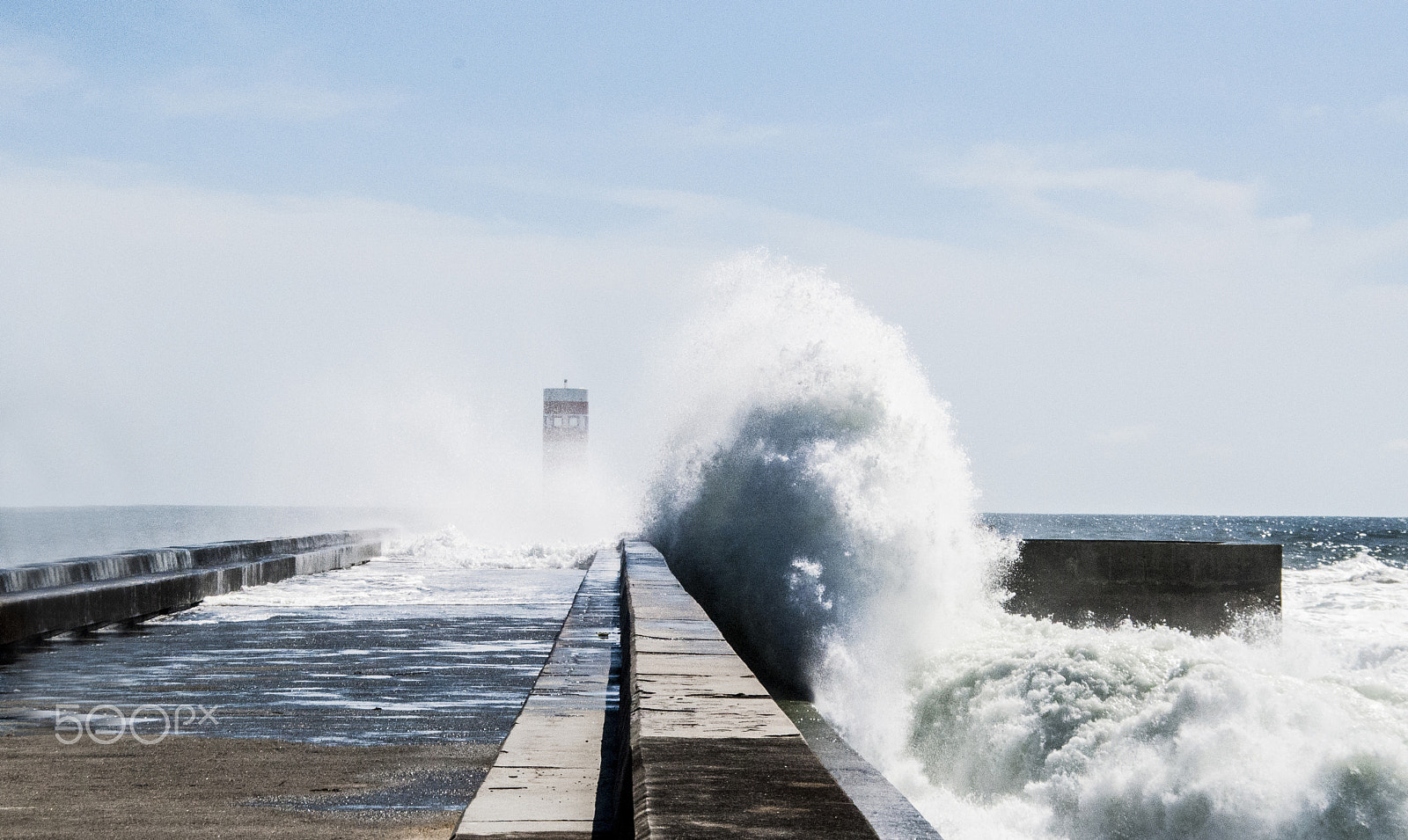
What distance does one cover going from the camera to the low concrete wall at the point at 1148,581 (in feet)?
48.4

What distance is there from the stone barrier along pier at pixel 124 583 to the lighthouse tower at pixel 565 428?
160 ft

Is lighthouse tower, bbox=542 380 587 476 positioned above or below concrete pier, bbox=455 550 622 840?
above

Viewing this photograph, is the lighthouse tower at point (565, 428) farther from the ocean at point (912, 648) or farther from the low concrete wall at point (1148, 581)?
the low concrete wall at point (1148, 581)

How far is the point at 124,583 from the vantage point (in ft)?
28.9

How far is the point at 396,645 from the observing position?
24.2ft

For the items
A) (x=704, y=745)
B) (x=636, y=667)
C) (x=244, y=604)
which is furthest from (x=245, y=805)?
(x=244, y=604)

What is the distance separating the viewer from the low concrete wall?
14.8m

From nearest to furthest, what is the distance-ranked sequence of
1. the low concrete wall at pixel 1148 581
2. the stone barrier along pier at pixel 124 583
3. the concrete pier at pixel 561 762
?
the concrete pier at pixel 561 762, the stone barrier along pier at pixel 124 583, the low concrete wall at pixel 1148 581

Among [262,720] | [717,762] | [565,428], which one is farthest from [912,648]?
[565,428]

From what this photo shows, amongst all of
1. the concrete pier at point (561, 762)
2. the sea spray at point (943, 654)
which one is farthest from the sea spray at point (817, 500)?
the concrete pier at point (561, 762)

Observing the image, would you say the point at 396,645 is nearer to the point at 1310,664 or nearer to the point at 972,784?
the point at 972,784

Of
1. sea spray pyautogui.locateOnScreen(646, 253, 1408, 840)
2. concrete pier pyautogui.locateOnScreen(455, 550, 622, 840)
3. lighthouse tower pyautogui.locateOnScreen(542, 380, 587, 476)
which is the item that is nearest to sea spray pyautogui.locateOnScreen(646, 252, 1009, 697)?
sea spray pyautogui.locateOnScreen(646, 253, 1408, 840)

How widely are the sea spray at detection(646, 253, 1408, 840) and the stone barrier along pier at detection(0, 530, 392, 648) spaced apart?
452cm
